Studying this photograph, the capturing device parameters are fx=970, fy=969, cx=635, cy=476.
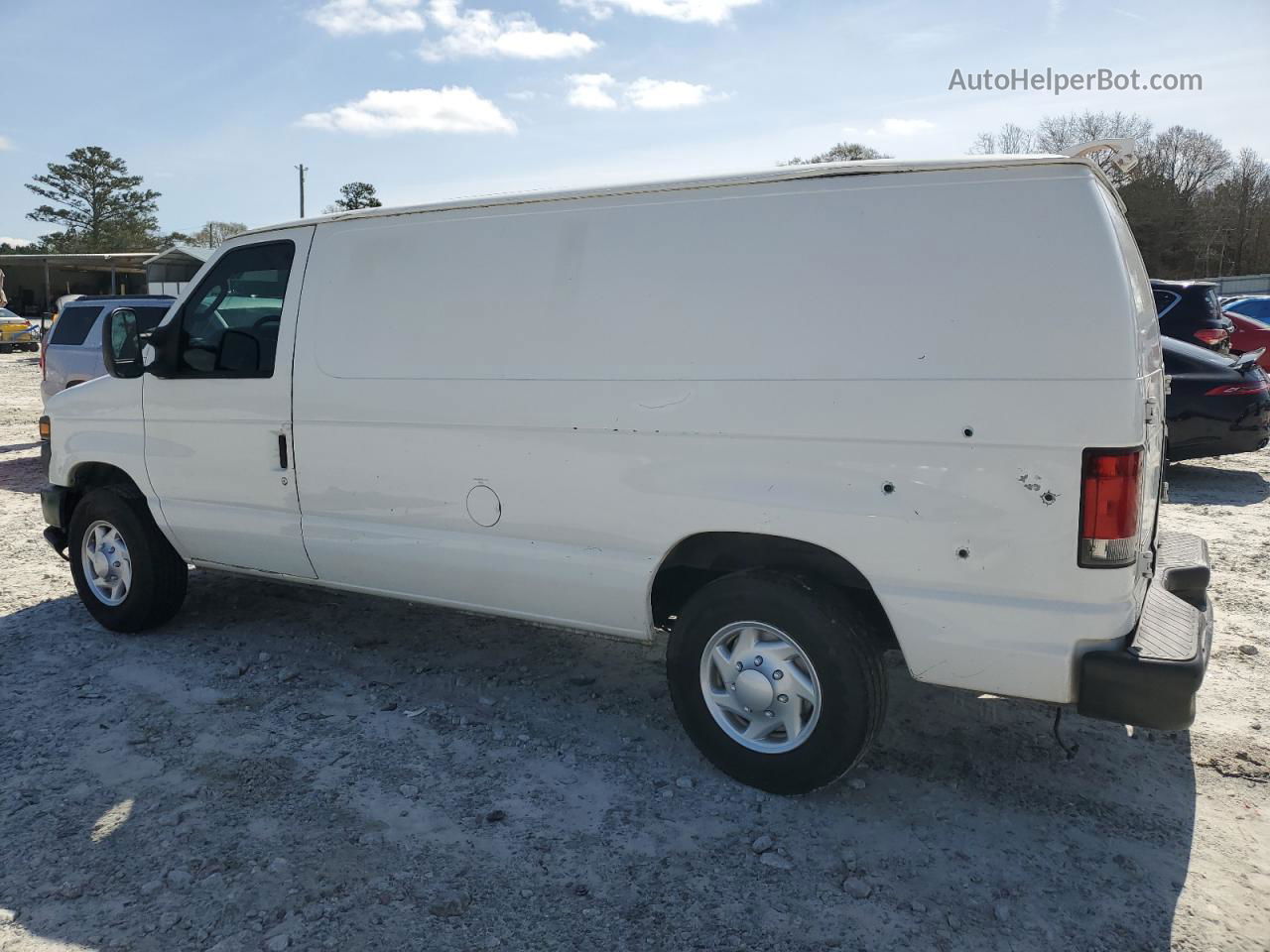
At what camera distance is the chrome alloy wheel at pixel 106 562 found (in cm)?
535

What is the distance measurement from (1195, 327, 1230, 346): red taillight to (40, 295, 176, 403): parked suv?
11514mm

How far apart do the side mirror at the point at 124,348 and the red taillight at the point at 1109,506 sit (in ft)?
14.7

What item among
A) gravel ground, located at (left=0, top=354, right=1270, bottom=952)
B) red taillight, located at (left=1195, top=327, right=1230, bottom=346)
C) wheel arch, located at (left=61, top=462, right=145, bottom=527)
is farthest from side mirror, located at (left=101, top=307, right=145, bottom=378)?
red taillight, located at (left=1195, top=327, right=1230, bottom=346)

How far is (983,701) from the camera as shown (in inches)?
174

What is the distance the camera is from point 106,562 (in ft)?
17.8

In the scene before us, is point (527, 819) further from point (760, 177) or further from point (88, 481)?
point (88, 481)

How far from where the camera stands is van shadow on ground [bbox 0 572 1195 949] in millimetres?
2893

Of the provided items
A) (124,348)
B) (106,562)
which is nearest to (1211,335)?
(124,348)

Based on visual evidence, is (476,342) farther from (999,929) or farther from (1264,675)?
(1264,675)

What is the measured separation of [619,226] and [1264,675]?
375cm

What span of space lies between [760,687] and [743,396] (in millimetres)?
1072

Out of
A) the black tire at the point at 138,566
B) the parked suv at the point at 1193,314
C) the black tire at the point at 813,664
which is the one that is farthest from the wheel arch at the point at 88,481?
the parked suv at the point at 1193,314

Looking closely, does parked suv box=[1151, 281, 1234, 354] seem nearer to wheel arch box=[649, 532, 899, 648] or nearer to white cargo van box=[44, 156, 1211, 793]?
white cargo van box=[44, 156, 1211, 793]

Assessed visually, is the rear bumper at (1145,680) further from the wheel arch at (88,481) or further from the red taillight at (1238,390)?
the red taillight at (1238,390)
